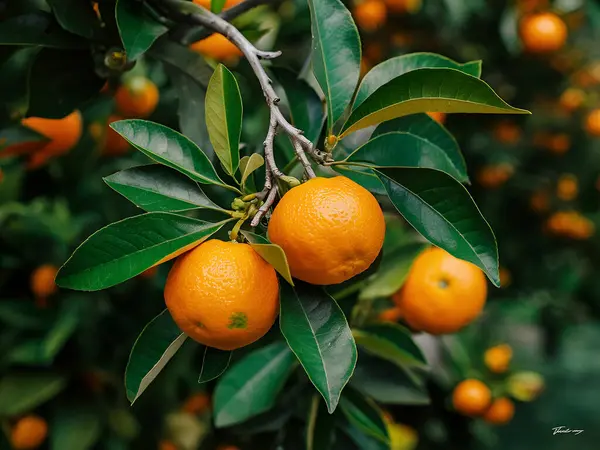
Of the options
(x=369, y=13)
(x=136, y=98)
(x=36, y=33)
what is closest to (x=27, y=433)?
(x=136, y=98)

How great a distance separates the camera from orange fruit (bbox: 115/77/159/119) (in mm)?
1222

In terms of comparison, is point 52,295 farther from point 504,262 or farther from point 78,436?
point 504,262

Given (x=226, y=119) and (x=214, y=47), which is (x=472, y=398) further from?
(x=226, y=119)

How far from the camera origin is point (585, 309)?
2156mm

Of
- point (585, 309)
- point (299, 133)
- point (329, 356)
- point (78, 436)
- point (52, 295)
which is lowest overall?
point (585, 309)

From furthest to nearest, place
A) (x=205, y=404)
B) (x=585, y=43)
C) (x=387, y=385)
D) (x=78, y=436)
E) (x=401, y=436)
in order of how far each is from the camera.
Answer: (x=585, y=43), (x=401, y=436), (x=205, y=404), (x=78, y=436), (x=387, y=385)

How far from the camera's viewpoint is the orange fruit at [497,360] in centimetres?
156

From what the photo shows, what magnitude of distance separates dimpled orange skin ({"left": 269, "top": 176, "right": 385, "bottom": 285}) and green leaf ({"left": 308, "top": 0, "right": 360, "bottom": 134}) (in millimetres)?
128

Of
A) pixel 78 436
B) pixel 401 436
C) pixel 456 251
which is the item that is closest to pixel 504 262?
pixel 401 436

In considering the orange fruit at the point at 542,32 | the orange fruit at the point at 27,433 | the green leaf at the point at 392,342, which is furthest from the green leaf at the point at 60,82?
the orange fruit at the point at 542,32

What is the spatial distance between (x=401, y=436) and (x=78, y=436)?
37.6 inches

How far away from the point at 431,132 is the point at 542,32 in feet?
3.33

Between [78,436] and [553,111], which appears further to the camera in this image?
[553,111]

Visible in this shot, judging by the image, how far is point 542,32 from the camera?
5.33 feet
